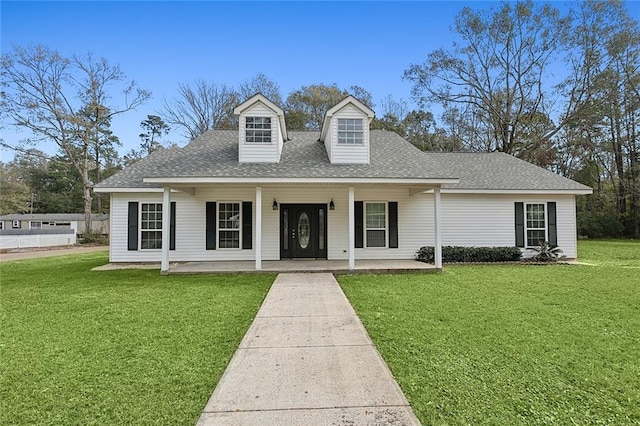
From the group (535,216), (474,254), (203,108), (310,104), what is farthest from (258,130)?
(310,104)

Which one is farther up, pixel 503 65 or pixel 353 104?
pixel 503 65

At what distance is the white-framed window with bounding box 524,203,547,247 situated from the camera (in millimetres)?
12656

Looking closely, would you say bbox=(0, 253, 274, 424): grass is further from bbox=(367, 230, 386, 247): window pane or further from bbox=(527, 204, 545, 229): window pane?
bbox=(527, 204, 545, 229): window pane

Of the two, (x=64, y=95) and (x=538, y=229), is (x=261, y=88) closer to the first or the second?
(x=64, y=95)

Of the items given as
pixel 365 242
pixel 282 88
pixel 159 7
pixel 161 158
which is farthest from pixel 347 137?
pixel 282 88

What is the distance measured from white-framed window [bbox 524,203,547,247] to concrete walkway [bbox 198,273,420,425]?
10092mm

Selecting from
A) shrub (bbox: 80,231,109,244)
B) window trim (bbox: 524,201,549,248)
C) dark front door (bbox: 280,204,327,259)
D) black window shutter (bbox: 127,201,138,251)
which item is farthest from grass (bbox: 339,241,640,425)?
shrub (bbox: 80,231,109,244)

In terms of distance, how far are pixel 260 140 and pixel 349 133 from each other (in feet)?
9.15

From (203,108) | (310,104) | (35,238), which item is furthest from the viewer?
(310,104)

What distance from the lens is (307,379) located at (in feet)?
10.8

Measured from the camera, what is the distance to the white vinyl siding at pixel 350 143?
10.8 meters

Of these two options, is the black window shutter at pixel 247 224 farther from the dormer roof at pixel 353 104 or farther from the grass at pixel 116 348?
the dormer roof at pixel 353 104

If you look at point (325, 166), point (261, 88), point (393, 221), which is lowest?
point (393, 221)

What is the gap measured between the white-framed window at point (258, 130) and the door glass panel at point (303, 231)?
2929mm
